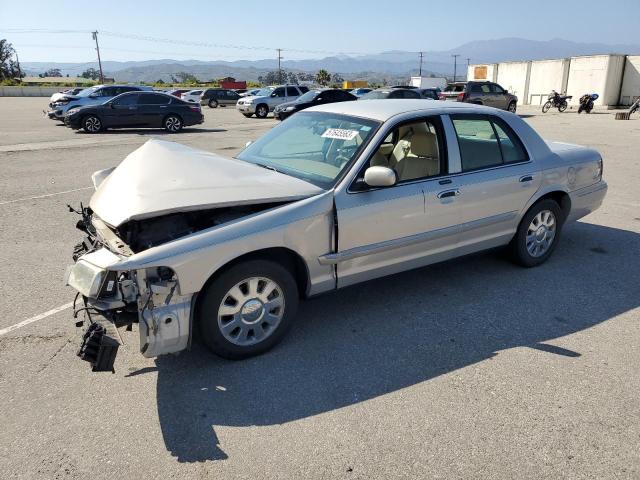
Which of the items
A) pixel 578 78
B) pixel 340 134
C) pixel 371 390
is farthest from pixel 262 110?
pixel 371 390

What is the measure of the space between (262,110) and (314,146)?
24.1 meters

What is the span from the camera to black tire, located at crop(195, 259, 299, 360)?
324 centimetres

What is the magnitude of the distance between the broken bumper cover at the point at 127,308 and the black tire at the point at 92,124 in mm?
A: 16982

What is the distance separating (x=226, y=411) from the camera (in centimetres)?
301

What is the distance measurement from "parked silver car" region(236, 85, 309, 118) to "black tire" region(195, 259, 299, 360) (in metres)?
24.7

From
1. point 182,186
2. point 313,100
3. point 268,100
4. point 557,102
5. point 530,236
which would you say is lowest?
point 557,102

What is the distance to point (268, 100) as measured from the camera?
27.4m

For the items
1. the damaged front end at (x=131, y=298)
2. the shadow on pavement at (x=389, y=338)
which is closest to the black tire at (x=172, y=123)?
the shadow on pavement at (x=389, y=338)

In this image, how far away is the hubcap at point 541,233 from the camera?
16.8 ft

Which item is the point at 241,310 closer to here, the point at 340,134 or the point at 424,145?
the point at 340,134

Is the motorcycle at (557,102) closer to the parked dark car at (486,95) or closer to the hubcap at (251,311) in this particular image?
the parked dark car at (486,95)

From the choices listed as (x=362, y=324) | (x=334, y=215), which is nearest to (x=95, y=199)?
(x=334, y=215)

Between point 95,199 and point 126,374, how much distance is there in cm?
128

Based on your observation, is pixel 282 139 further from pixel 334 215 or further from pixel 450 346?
pixel 450 346
